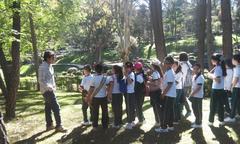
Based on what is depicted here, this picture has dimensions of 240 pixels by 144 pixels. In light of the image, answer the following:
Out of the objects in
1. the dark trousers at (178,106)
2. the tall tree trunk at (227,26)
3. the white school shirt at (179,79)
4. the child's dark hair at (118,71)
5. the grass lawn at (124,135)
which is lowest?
the grass lawn at (124,135)

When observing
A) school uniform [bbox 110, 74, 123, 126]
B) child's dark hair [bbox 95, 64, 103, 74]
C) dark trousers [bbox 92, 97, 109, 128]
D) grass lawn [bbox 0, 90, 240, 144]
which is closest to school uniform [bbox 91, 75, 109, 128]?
dark trousers [bbox 92, 97, 109, 128]

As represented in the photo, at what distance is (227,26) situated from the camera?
1941cm

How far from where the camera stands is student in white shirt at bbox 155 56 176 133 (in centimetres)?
1015

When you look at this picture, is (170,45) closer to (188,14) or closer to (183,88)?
(188,14)

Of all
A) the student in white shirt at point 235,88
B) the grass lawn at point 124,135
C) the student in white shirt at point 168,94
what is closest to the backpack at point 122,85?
the grass lawn at point 124,135

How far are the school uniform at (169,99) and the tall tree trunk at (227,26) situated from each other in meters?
9.65

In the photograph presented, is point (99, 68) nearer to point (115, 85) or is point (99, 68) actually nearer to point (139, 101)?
A: point (115, 85)

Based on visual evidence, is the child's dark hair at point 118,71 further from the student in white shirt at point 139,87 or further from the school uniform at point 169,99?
the school uniform at point 169,99

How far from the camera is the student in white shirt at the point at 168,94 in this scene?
1015 cm

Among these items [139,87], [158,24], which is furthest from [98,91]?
[158,24]

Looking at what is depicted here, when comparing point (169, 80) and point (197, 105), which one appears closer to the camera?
point (169, 80)

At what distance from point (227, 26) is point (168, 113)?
10.1 meters

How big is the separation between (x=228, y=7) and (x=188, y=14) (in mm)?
63427

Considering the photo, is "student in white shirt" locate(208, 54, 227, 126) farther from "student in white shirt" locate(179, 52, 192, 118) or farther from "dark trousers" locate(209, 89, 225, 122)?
"student in white shirt" locate(179, 52, 192, 118)
